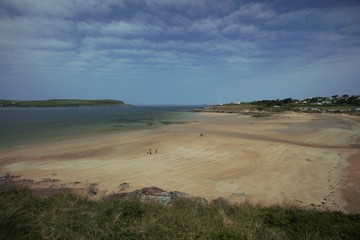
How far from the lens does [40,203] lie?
19.5ft

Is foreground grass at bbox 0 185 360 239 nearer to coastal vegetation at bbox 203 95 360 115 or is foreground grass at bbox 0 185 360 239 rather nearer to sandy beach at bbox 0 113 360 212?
sandy beach at bbox 0 113 360 212

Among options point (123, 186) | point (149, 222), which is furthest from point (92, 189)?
point (149, 222)

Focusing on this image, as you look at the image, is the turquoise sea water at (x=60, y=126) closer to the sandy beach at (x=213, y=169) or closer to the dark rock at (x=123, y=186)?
the sandy beach at (x=213, y=169)

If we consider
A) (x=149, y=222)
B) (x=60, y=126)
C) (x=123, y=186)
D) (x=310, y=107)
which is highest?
(x=310, y=107)

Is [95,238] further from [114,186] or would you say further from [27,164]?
[27,164]

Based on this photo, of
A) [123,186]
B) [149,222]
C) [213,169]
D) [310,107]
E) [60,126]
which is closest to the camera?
[149,222]

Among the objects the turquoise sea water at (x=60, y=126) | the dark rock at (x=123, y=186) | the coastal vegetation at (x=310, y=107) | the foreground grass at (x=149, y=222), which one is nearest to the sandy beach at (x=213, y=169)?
the dark rock at (x=123, y=186)

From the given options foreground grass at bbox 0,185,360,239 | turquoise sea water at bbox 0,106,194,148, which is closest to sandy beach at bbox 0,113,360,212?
foreground grass at bbox 0,185,360,239

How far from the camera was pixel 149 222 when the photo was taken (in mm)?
4926

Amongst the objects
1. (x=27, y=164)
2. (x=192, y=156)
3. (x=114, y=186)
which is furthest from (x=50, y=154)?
(x=192, y=156)

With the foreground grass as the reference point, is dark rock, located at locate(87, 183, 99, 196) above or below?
below

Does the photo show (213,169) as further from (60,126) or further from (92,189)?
(60,126)

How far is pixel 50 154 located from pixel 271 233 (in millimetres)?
19008

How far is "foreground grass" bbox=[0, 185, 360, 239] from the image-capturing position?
177 inches
